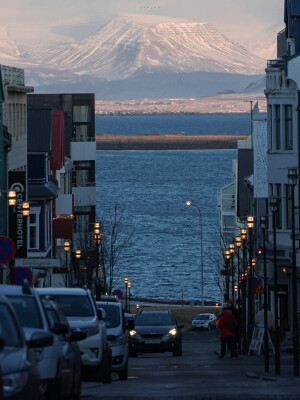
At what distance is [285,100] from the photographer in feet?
155

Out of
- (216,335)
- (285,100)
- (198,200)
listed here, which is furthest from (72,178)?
(198,200)

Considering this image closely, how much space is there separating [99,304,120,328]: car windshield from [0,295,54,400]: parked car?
46.3 ft

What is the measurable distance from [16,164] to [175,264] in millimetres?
63549

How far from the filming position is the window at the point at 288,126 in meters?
47.1

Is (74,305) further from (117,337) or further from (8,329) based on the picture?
(8,329)

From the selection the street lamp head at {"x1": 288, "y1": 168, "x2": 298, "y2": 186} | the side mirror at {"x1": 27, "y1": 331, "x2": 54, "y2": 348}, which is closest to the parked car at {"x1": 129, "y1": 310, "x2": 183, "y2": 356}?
the street lamp head at {"x1": 288, "y1": 168, "x2": 298, "y2": 186}

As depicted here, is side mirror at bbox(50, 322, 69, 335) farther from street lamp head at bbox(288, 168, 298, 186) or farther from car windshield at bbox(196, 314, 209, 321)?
car windshield at bbox(196, 314, 209, 321)

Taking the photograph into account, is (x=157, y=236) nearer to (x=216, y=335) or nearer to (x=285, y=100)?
(x=216, y=335)

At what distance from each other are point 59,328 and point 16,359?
14.1 ft

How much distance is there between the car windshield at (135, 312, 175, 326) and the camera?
40.7m

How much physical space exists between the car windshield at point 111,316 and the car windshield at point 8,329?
14.3 metres

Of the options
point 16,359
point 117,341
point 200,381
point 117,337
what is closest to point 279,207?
point 117,337

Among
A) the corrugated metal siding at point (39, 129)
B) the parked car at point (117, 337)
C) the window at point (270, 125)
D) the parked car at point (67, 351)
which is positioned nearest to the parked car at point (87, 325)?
the parked car at point (117, 337)

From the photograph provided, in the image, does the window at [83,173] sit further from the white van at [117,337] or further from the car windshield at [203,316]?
the white van at [117,337]
